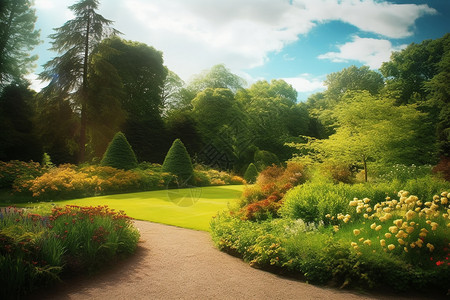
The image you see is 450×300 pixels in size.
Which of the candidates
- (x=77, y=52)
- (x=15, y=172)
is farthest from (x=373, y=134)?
(x=77, y=52)

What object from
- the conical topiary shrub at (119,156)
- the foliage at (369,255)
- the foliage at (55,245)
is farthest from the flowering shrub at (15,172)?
the foliage at (369,255)

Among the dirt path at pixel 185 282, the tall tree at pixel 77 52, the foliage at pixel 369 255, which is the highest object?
the tall tree at pixel 77 52

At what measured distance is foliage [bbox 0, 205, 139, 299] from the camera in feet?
12.0

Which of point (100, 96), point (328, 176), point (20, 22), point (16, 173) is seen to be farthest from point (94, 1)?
point (328, 176)

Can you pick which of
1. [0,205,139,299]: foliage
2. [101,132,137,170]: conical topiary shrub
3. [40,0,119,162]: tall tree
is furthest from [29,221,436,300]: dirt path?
[40,0,119,162]: tall tree

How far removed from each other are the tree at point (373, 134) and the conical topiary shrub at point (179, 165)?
8.38 metres

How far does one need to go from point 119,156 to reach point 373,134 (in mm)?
14351

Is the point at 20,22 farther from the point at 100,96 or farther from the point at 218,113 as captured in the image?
the point at 218,113

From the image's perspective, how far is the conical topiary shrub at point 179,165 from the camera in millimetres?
19062

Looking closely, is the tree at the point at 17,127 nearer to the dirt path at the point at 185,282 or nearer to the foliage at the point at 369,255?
the dirt path at the point at 185,282

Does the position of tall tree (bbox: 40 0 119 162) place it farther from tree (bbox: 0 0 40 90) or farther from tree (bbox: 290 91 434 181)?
tree (bbox: 290 91 434 181)

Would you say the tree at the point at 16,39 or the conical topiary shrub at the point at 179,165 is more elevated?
the tree at the point at 16,39

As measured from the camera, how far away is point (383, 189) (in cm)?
807

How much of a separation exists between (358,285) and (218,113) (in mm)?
27100
